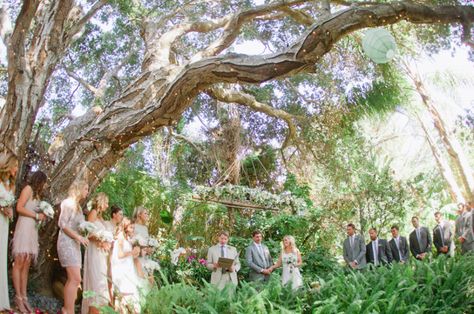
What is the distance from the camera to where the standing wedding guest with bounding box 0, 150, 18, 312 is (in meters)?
5.42

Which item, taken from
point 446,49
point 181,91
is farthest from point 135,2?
point 446,49

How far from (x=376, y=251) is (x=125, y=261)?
189 inches

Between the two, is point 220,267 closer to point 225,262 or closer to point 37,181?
point 225,262

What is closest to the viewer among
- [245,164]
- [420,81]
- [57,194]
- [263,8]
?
[57,194]

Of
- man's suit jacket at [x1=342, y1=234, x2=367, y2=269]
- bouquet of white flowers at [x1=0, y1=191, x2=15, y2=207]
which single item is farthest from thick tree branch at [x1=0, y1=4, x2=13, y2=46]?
man's suit jacket at [x1=342, y1=234, x2=367, y2=269]

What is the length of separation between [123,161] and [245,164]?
3.05 m

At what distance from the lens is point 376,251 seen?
9.18 metres

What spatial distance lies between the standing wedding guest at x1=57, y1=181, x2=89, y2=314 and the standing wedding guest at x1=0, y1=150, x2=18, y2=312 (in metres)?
0.59

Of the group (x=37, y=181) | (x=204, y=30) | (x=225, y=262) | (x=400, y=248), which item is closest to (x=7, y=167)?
(x=37, y=181)

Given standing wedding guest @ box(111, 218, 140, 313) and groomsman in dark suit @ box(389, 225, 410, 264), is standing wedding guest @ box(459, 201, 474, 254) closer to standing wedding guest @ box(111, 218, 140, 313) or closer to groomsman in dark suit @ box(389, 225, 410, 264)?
groomsman in dark suit @ box(389, 225, 410, 264)

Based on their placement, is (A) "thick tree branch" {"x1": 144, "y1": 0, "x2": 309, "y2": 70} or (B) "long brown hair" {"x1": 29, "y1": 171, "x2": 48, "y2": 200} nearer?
(B) "long brown hair" {"x1": 29, "y1": 171, "x2": 48, "y2": 200}

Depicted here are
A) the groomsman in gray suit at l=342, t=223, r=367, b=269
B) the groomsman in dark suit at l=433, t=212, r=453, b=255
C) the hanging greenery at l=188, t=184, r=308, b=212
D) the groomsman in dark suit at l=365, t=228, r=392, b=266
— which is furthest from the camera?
the hanging greenery at l=188, t=184, r=308, b=212

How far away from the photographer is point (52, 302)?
6867 mm

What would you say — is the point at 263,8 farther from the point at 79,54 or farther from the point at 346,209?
the point at 79,54
